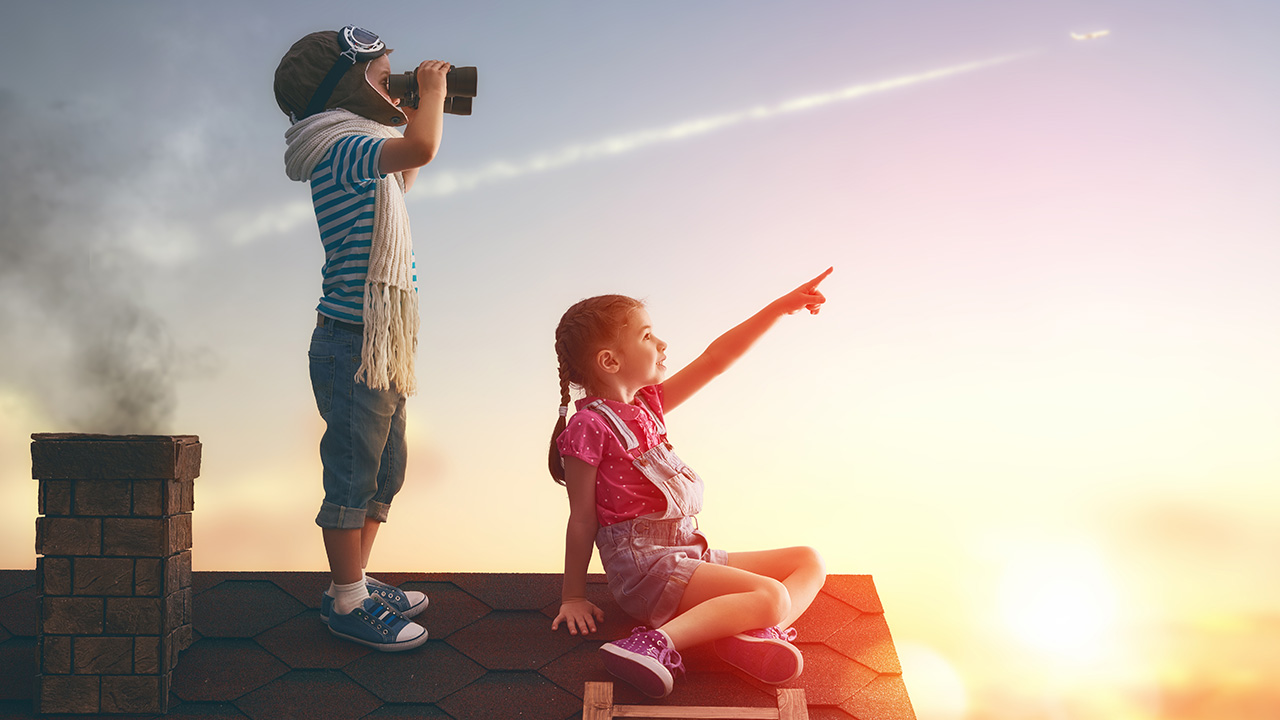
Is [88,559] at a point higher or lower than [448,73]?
lower

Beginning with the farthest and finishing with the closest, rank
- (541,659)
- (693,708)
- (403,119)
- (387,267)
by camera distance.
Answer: (403,119) → (387,267) → (541,659) → (693,708)

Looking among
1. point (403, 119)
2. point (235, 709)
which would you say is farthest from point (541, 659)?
point (403, 119)

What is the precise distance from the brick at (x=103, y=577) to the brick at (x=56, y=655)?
0.10 meters

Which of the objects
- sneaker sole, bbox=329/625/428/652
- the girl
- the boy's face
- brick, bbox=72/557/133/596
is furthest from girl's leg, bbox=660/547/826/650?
the boy's face

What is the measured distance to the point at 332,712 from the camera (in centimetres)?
168

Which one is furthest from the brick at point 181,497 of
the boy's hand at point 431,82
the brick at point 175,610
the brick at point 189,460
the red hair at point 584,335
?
the boy's hand at point 431,82

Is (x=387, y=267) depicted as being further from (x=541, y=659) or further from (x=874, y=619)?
(x=874, y=619)

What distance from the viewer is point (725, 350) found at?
226cm

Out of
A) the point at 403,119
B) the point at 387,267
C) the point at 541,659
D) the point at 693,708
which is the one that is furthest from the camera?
the point at 403,119

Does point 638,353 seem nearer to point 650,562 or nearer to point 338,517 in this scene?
point 650,562

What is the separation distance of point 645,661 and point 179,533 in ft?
3.29

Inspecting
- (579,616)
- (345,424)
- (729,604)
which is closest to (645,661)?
(729,604)

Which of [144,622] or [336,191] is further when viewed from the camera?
[336,191]

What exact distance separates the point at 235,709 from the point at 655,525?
919 mm
